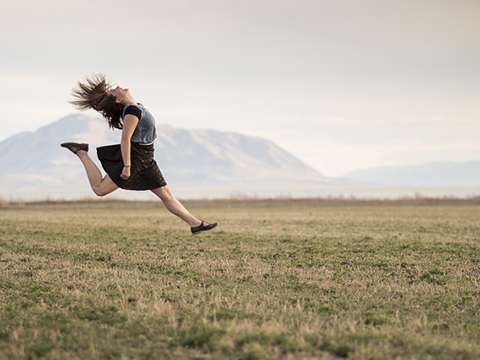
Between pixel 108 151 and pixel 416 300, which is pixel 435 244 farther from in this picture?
pixel 108 151

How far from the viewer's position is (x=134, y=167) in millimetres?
9266

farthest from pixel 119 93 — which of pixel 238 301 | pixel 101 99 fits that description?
pixel 238 301

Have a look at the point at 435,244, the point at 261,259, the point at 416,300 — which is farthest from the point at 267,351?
the point at 435,244

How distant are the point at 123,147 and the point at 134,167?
1.35 ft

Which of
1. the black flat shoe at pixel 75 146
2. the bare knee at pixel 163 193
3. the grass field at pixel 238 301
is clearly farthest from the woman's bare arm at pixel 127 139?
the grass field at pixel 238 301

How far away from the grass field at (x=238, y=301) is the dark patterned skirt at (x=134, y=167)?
150 cm

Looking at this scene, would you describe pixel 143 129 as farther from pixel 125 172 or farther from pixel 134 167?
pixel 125 172

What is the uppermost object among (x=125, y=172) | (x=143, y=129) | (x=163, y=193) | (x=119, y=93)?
(x=119, y=93)

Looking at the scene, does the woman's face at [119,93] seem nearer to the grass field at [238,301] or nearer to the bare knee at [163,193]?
the bare knee at [163,193]

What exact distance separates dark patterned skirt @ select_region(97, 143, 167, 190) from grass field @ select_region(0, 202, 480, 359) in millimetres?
1498

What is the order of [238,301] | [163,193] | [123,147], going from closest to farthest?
[238,301] → [123,147] → [163,193]

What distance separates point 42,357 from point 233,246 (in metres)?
9.67

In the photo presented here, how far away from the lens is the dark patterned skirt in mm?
9266

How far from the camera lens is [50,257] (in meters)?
12.3
